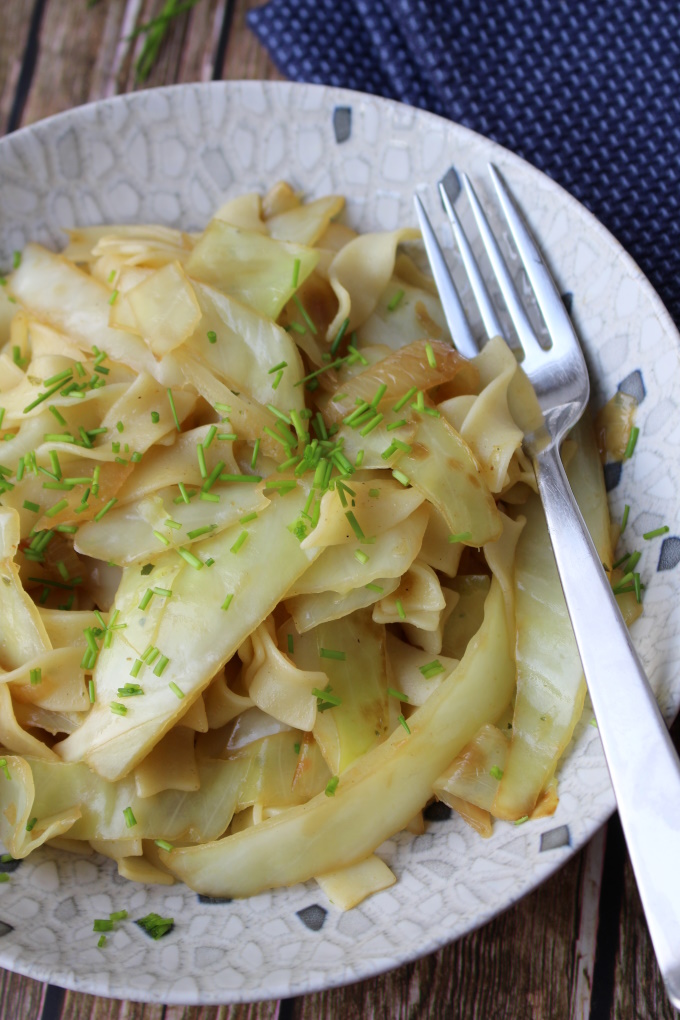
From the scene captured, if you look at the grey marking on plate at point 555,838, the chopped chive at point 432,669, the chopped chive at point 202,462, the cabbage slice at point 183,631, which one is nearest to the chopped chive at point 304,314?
the chopped chive at point 202,462

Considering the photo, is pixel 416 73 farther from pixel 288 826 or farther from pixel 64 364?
pixel 288 826

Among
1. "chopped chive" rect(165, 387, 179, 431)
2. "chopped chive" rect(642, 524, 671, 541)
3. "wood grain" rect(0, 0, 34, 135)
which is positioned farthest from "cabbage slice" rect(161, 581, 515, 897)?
"wood grain" rect(0, 0, 34, 135)

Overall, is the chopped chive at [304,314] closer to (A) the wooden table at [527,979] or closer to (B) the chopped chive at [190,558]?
(B) the chopped chive at [190,558]

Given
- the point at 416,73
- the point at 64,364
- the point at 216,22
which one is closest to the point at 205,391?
the point at 64,364

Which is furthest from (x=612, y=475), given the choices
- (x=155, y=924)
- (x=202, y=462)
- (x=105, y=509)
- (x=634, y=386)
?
(x=155, y=924)

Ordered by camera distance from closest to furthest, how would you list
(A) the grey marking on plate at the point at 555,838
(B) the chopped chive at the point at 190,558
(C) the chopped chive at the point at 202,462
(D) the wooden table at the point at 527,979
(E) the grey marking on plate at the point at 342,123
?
(A) the grey marking on plate at the point at 555,838 → (B) the chopped chive at the point at 190,558 → (C) the chopped chive at the point at 202,462 → (D) the wooden table at the point at 527,979 → (E) the grey marking on plate at the point at 342,123
